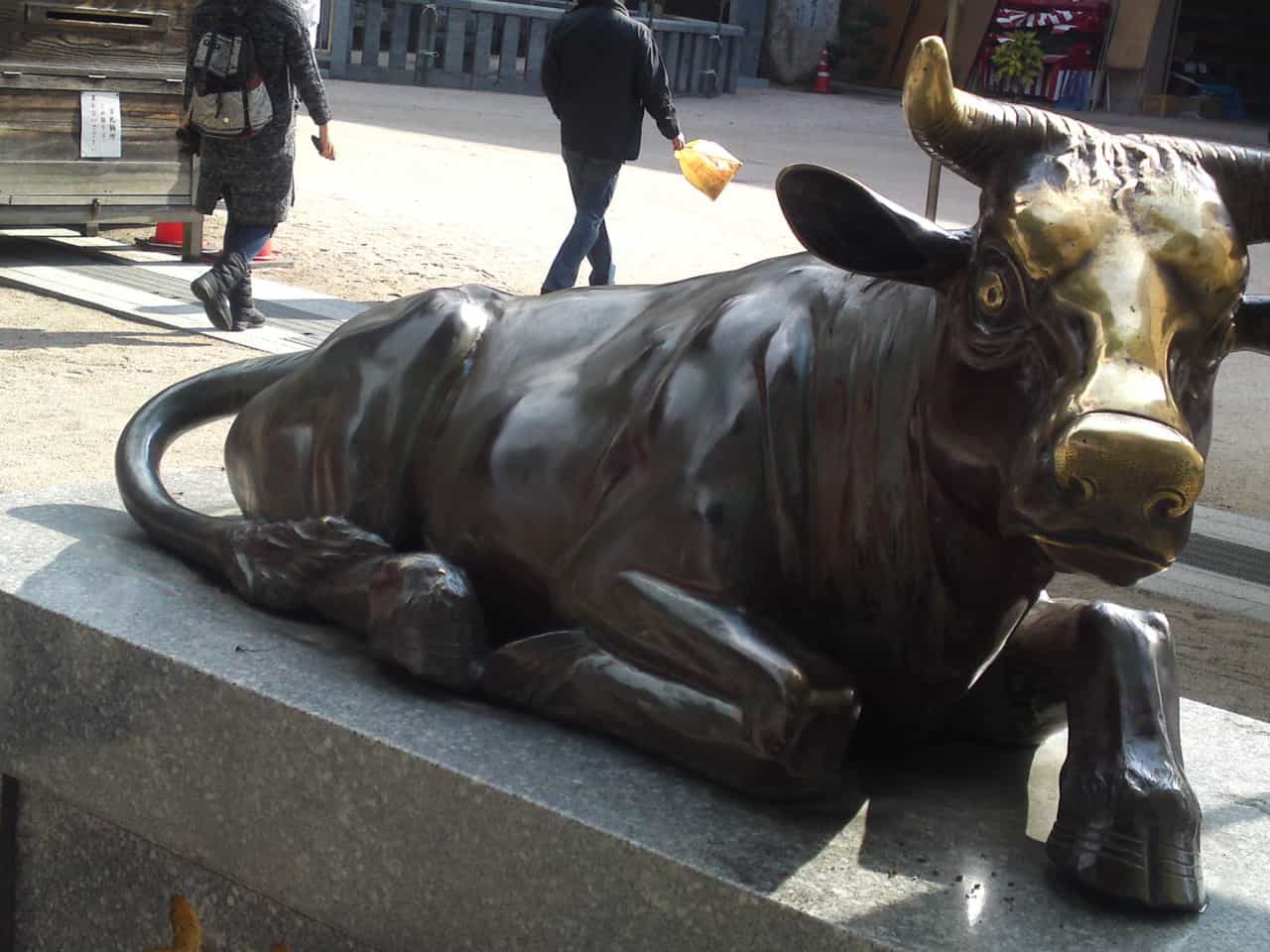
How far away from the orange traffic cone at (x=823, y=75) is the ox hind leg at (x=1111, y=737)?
30.1m

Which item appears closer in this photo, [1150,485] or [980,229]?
[1150,485]

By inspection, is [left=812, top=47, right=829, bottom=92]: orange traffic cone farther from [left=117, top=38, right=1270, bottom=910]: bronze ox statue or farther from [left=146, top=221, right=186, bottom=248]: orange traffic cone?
[left=117, top=38, right=1270, bottom=910]: bronze ox statue

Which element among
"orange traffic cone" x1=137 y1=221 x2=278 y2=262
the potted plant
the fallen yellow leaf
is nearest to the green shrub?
the potted plant

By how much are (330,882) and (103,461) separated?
3761 millimetres

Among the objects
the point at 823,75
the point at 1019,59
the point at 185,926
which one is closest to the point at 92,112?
the point at 185,926

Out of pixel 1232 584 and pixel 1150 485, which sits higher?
pixel 1150 485

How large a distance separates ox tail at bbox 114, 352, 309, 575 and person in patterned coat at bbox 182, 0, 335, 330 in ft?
16.5

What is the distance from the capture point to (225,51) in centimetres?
830

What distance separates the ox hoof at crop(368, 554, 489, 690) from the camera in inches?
106

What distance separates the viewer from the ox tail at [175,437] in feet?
10.6

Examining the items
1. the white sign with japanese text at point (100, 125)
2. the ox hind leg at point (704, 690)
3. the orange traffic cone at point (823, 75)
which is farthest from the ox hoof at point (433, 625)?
the orange traffic cone at point (823, 75)

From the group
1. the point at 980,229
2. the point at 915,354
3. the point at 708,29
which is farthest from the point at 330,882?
the point at 708,29

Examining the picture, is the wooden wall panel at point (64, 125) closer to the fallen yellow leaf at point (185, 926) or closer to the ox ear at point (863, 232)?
the fallen yellow leaf at point (185, 926)

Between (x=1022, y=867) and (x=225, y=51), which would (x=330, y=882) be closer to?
(x=1022, y=867)
